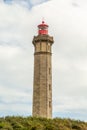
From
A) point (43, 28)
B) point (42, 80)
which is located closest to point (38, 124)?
point (42, 80)

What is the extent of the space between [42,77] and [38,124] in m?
12.9

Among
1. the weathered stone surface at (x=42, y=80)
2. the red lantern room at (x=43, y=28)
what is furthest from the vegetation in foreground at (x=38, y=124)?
the red lantern room at (x=43, y=28)

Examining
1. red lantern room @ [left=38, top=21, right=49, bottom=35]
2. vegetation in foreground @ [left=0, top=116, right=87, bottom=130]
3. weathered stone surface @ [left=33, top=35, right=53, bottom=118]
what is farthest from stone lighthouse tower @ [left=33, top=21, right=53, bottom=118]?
vegetation in foreground @ [left=0, top=116, right=87, bottom=130]

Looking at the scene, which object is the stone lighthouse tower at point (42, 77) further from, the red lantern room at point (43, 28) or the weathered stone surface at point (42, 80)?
the red lantern room at point (43, 28)

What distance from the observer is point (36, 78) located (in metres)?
37.1

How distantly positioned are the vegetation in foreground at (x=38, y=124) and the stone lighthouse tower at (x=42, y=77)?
9.08m

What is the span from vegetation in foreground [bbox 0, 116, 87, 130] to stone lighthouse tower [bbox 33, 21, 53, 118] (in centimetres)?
908

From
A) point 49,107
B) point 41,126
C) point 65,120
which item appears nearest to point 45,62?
point 49,107

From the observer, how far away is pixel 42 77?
121 ft

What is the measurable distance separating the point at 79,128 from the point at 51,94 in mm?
11575

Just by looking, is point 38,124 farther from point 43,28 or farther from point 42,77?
point 43,28

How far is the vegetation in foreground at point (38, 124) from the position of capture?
76.8ft

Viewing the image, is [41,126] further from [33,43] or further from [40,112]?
[33,43]

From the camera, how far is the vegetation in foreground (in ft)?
76.8
